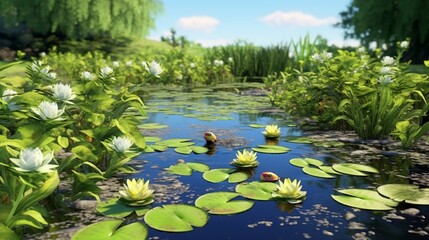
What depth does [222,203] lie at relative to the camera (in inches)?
85.3

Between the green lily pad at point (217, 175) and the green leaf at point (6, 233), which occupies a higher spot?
the green leaf at point (6, 233)

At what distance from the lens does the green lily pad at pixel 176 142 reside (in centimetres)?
356

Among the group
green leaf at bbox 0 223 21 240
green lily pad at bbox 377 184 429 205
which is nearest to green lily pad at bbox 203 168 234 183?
green lily pad at bbox 377 184 429 205

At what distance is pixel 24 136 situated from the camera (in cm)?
194

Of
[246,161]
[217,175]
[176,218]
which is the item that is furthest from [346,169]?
[176,218]

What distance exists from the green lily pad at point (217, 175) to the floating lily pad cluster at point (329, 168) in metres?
0.53

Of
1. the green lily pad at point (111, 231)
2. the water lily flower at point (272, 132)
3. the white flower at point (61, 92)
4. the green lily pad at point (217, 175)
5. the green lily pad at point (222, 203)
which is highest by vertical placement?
the white flower at point (61, 92)

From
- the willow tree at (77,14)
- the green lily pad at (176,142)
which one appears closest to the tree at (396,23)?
the willow tree at (77,14)

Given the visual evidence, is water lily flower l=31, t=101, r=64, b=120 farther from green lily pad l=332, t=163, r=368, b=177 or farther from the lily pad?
green lily pad l=332, t=163, r=368, b=177

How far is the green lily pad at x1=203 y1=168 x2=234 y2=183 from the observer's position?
2.59 m

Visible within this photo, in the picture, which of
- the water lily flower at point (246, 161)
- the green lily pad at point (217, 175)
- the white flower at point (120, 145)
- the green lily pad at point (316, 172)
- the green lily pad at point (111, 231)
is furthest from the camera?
the water lily flower at point (246, 161)

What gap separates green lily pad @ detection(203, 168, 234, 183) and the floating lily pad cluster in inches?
20.9

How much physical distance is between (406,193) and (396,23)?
19.1m

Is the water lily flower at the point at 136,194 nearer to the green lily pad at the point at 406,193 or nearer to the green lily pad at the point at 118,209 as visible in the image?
the green lily pad at the point at 118,209
